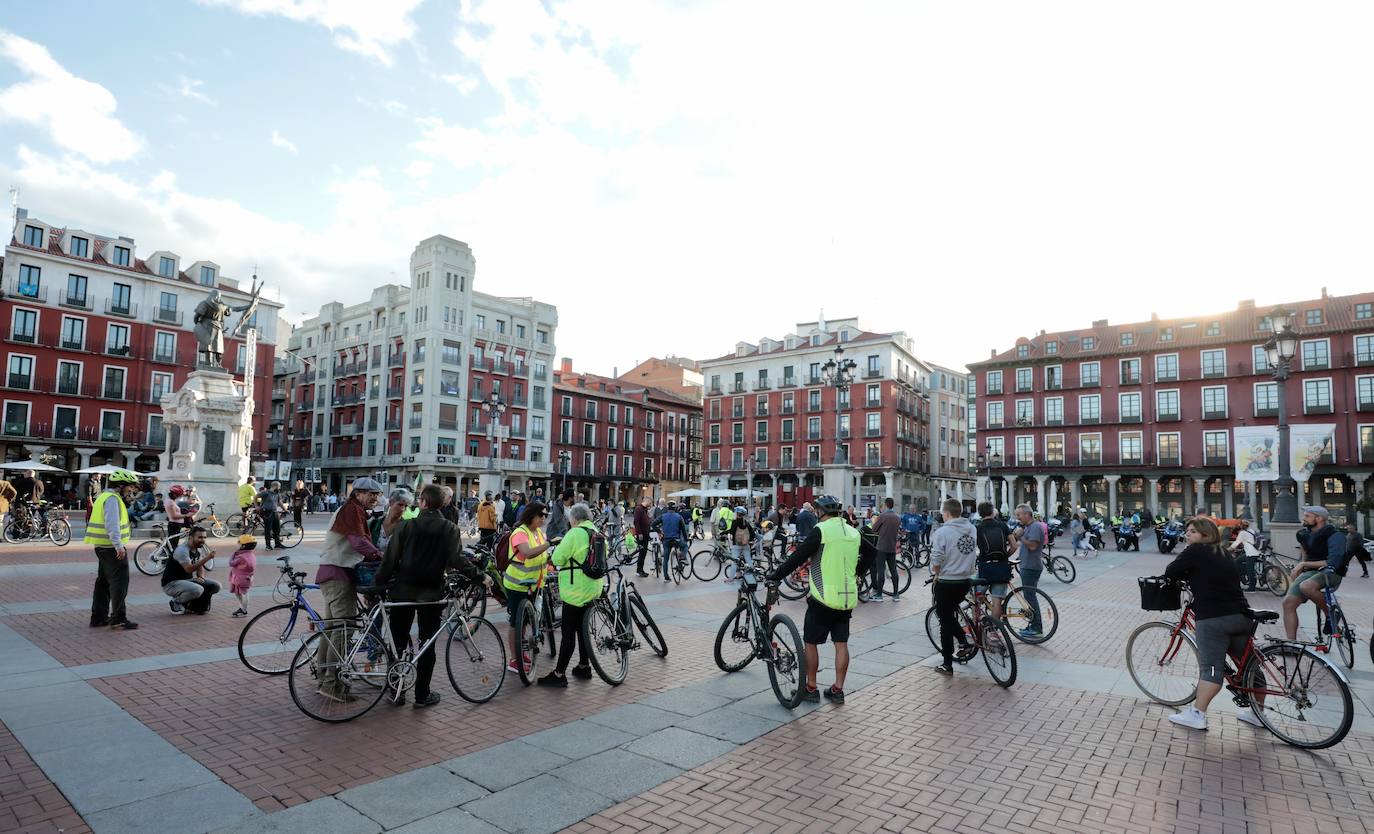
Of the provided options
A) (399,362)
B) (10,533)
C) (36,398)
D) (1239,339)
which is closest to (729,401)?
(399,362)

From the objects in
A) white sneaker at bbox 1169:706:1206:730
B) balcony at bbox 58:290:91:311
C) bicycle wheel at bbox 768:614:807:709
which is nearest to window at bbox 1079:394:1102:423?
white sneaker at bbox 1169:706:1206:730

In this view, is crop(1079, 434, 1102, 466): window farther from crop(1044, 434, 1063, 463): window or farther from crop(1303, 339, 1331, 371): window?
→ crop(1303, 339, 1331, 371): window

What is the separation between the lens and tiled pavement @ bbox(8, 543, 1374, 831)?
4.32 meters

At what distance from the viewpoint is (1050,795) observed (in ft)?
15.4

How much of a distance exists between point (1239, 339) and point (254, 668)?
6080 centimetres

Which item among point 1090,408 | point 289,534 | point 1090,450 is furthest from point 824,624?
point 1090,408

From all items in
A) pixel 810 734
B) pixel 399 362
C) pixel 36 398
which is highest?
pixel 399 362

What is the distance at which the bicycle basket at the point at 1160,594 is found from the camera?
645 centimetres

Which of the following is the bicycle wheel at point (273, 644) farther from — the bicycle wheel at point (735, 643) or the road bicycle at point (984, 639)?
the road bicycle at point (984, 639)

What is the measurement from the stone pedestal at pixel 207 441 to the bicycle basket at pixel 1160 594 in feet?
78.9

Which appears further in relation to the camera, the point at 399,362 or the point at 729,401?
the point at 729,401

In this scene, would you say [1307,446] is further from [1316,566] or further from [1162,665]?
[1162,665]

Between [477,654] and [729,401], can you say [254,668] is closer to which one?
[477,654]

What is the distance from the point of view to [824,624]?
6.64m
